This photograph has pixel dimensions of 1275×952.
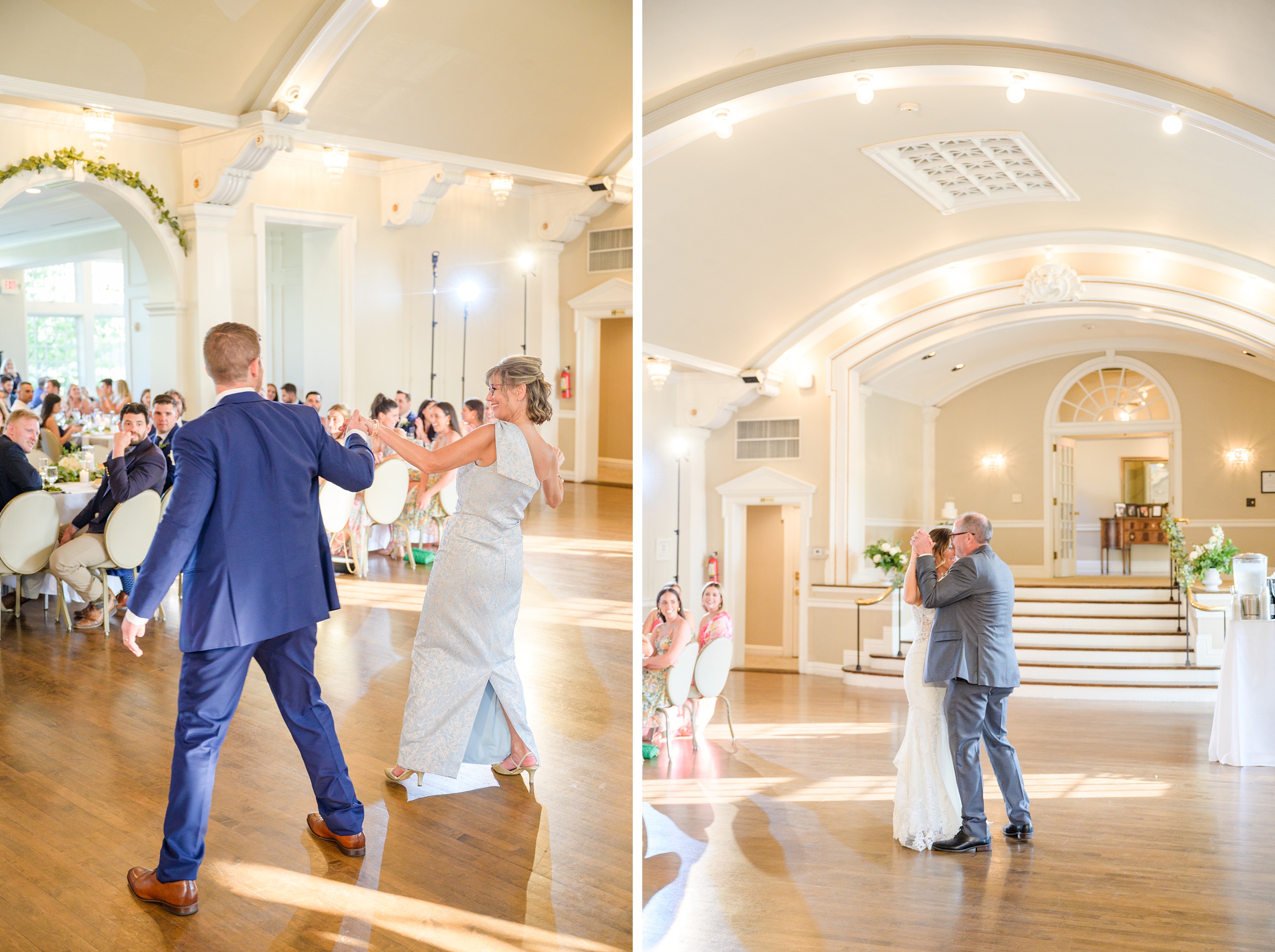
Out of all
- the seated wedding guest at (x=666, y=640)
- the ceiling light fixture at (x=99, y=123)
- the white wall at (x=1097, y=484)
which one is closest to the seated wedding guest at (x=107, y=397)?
the ceiling light fixture at (x=99, y=123)

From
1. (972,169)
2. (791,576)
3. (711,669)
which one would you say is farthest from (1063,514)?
(711,669)

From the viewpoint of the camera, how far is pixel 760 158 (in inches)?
185

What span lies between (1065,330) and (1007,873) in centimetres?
827

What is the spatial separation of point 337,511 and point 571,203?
10.1ft

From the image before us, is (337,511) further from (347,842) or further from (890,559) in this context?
(890,559)

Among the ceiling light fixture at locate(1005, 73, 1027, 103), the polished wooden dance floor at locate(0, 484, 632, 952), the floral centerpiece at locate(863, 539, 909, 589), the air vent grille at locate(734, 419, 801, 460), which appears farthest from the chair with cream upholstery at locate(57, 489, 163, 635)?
the floral centerpiece at locate(863, 539, 909, 589)

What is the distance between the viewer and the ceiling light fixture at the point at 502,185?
Result: 4.41 m

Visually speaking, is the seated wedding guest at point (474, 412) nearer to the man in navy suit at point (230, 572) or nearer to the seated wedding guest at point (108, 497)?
the man in navy suit at point (230, 572)

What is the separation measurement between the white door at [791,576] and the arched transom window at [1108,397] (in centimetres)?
520

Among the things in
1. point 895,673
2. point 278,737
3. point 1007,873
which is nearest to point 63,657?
point 278,737

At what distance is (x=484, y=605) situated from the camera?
2965 millimetres

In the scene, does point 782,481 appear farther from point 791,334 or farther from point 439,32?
point 439,32

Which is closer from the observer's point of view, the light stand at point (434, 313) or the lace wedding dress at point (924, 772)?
the lace wedding dress at point (924, 772)

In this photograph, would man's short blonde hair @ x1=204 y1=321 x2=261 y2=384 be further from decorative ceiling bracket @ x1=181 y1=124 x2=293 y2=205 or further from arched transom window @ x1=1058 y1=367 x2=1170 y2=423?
arched transom window @ x1=1058 y1=367 x2=1170 y2=423
